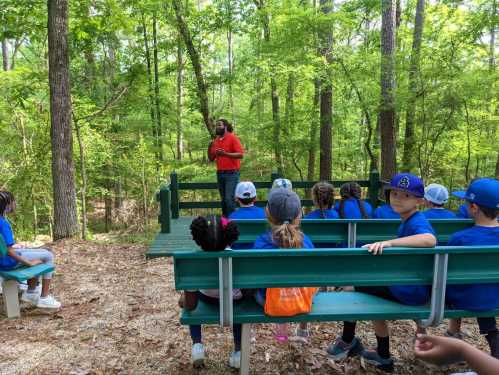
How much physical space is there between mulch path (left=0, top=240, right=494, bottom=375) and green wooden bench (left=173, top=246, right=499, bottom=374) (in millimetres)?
819

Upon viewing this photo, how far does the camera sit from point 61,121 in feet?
26.7

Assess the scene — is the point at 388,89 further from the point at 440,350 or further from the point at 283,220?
the point at 440,350

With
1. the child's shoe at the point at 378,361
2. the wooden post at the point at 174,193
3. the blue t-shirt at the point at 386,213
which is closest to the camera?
the child's shoe at the point at 378,361

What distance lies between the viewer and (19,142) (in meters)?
12.8

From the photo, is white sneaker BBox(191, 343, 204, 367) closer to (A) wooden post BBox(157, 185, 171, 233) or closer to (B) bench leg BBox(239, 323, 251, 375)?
(B) bench leg BBox(239, 323, 251, 375)

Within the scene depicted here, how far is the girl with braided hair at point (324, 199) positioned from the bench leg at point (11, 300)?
357 centimetres

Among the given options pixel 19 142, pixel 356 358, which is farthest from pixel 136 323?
pixel 19 142

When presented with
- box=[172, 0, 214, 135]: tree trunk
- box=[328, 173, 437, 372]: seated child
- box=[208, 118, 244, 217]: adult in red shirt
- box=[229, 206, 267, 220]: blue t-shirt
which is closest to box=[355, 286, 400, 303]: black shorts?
box=[328, 173, 437, 372]: seated child

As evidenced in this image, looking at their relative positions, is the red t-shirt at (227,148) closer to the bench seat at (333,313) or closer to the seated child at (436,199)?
the seated child at (436,199)

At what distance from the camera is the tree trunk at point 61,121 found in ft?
26.0

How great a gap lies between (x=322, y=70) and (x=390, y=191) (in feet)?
27.4

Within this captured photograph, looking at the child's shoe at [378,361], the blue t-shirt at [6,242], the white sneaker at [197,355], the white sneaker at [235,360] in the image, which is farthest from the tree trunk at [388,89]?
the blue t-shirt at [6,242]

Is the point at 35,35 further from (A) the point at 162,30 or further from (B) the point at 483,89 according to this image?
(A) the point at 162,30

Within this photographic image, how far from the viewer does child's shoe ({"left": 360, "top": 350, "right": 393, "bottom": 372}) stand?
11.4 ft
